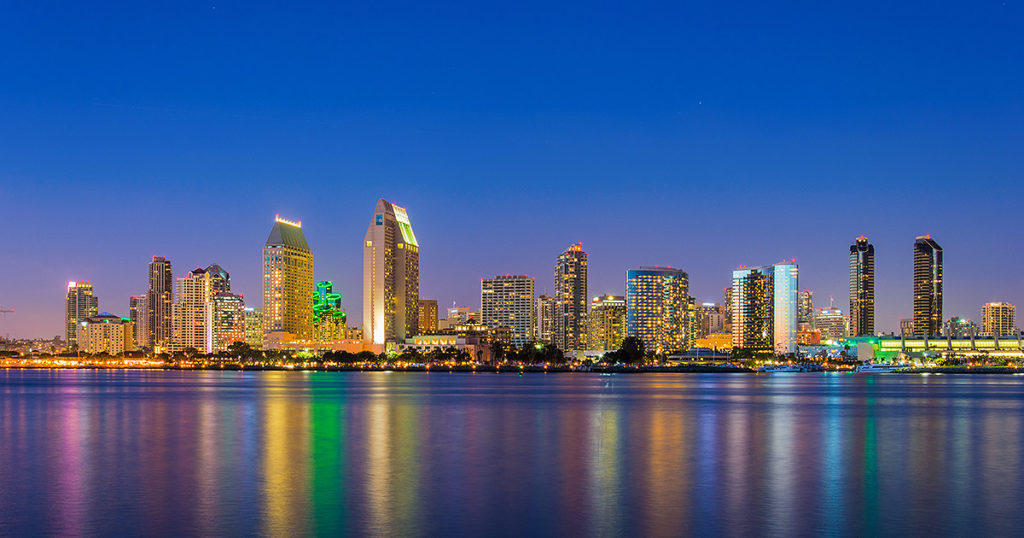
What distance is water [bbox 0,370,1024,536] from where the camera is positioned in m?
23.7

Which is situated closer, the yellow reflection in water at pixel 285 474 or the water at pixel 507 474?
the yellow reflection in water at pixel 285 474

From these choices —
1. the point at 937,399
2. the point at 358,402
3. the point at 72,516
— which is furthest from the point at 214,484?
the point at 937,399

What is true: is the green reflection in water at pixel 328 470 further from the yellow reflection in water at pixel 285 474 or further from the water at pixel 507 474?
the yellow reflection in water at pixel 285 474

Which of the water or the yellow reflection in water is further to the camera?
the water

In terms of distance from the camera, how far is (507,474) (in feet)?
107

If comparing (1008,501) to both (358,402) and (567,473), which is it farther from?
(358,402)

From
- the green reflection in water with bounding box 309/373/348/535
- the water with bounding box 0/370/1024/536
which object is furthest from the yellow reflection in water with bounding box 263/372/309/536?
the green reflection in water with bounding box 309/373/348/535

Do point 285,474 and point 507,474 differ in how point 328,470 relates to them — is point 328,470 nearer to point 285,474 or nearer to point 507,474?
point 285,474

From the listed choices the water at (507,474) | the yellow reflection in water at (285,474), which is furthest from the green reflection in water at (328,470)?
the yellow reflection in water at (285,474)

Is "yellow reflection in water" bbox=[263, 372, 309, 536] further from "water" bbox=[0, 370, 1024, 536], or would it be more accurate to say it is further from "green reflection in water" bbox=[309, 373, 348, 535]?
"green reflection in water" bbox=[309, 373, 348, 535]

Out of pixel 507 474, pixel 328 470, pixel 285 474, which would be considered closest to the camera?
pixel 285 474

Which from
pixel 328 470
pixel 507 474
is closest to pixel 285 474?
pixel 328 470

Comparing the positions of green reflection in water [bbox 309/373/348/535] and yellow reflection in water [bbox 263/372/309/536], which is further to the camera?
green reflection in water [bbox 309/373/348/535]

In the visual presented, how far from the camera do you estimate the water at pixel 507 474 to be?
23703mm
